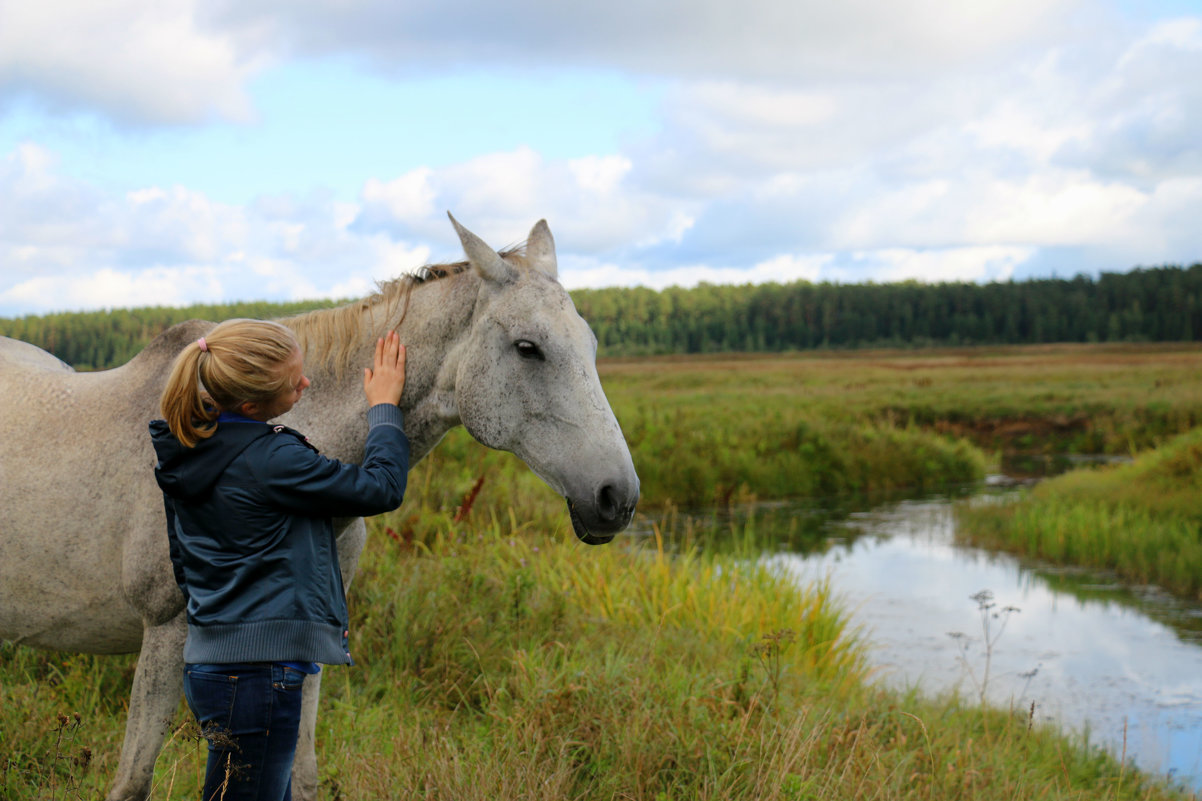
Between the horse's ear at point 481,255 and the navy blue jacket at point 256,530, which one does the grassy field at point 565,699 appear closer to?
the navy blue jacket at point 256,530

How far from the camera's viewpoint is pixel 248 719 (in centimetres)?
193

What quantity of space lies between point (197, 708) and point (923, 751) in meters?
3.60

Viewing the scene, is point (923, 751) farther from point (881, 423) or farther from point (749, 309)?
point (749, 309)

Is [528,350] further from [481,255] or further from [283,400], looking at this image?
[283,400]

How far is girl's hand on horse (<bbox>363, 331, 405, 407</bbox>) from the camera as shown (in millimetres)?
2373

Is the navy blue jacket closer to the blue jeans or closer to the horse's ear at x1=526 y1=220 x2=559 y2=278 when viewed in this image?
the blue jeans

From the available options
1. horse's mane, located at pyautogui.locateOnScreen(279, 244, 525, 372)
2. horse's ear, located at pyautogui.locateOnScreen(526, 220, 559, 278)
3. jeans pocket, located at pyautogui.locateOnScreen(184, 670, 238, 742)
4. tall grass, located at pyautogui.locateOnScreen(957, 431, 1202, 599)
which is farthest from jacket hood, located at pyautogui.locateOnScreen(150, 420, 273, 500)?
tall grass, located at pyautogui.locateOnScreen(957, 431, 1202, 599)

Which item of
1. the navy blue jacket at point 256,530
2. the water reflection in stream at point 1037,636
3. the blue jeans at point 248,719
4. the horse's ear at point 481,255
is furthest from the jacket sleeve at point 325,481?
the water reflection in stream at point 1037,636

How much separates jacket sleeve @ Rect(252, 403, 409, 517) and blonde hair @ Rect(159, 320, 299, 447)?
0.15m

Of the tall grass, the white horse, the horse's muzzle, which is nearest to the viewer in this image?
the horse's muzzle

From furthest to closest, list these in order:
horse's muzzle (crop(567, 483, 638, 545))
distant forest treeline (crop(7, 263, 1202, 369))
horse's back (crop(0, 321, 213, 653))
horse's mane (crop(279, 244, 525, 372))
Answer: distant forest treeline (crop(7, 263, 1202, 369)) < horse's mane (crop(279, 244, 525, 372)) < horse's back (crop(0, 321, 213, 653)) < horse's muzzle (crop(567, 483, 638, 545))

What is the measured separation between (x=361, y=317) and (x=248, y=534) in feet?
3.18

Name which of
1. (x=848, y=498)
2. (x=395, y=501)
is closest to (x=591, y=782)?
(x=395, y=501)

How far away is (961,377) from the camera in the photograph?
1319 inches
